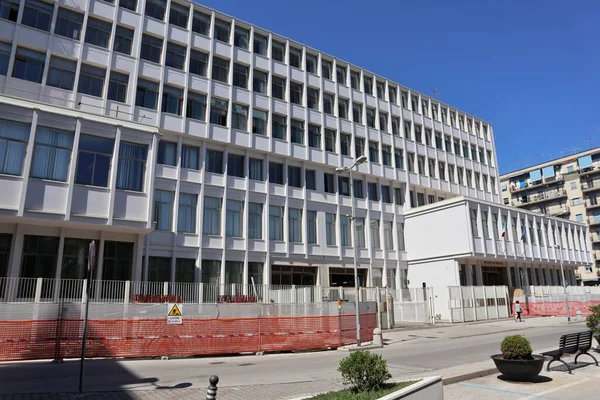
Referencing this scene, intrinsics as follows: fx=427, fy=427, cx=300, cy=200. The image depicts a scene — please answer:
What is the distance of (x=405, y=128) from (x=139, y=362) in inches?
1499

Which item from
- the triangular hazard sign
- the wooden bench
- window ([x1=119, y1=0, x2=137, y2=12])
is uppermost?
window ([x1=119, y1=0, x2=137, y2=12])

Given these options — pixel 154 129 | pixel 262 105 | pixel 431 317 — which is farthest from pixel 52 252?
pixel 431 317

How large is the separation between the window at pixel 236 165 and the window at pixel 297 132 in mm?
5465

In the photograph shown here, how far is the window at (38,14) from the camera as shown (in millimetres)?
26094

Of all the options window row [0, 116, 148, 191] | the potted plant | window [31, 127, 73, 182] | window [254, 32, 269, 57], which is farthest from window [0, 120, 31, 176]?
the potted plant

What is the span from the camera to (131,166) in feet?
77.8

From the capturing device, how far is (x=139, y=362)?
15578mm

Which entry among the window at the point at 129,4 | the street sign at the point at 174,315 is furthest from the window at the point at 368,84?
the street sign at the point at 174,315

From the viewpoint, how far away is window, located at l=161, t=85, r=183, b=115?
30578 mm

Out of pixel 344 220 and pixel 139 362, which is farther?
pixel 344 220

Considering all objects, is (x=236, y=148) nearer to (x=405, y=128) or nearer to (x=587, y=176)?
(x=405, y=128)

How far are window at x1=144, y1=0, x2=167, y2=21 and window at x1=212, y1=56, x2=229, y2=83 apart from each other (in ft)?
15.9

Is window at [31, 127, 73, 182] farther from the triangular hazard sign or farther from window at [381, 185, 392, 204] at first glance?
window at [381, 185, 392, 204]

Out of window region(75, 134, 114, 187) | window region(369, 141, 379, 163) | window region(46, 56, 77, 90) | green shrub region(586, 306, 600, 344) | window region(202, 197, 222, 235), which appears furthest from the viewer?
window region(369, 141, 379, 163)
